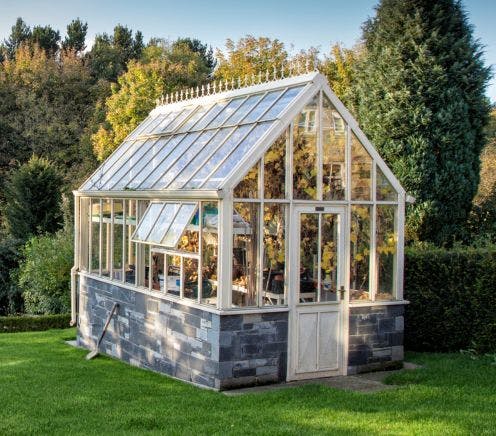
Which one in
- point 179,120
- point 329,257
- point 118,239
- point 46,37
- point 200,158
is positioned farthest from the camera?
point 46,37

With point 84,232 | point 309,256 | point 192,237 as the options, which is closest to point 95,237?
point 84,232

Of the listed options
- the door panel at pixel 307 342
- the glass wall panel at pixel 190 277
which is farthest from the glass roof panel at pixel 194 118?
the door panel at pixel 307 342

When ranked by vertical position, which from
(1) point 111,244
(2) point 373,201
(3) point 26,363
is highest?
(2) point 373,201

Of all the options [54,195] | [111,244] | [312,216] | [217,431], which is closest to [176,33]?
[54,195]

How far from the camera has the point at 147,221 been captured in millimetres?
11477

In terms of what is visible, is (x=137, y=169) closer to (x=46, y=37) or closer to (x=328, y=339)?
(x=328, y=339)

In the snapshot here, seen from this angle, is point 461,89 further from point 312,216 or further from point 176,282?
point 176,282

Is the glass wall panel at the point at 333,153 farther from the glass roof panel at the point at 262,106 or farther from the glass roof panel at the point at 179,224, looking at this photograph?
the glass roof panel at the point at 179,224

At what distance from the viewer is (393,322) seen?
1117 centimetres

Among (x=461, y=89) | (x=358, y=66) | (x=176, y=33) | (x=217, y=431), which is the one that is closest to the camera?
(x=217, y=431)

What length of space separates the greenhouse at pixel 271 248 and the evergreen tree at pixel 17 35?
3835cm

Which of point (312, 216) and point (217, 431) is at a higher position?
point (312, 216)

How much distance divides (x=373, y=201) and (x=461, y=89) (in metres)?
5.79

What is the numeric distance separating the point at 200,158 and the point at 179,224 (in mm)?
1320
